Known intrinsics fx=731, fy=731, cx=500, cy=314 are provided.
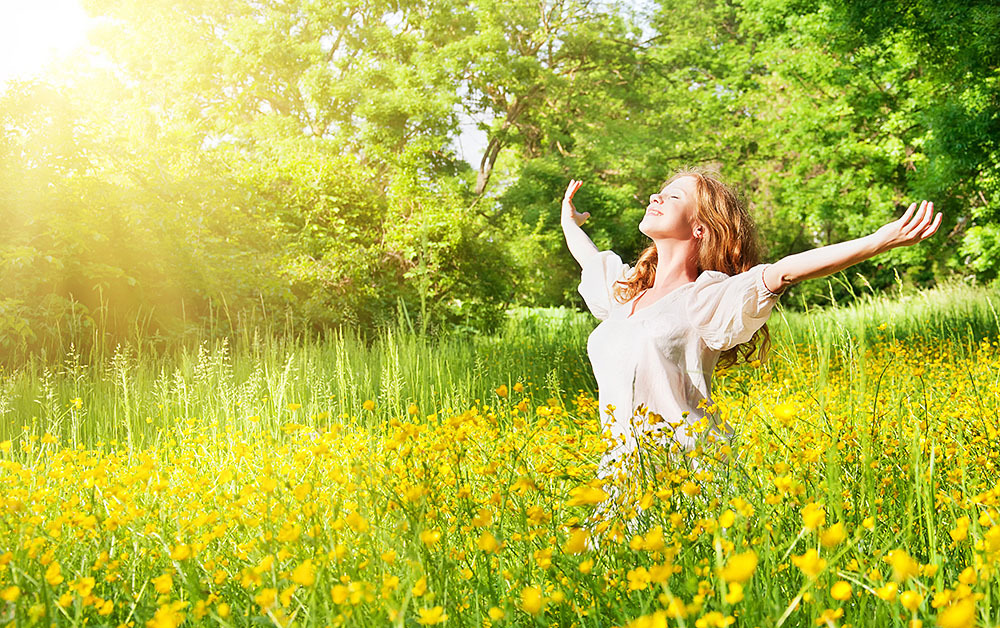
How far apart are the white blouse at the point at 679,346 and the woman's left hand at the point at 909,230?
0.36 m

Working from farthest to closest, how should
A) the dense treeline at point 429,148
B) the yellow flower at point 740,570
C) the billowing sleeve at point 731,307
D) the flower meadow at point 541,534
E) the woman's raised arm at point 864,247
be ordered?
the dense treeline at point 429,148 → the billowing sleeve at point 731,307 → the woman's raised arm at point 864,247 → the flower meadow at point 541,534 → the yellow flower at point 740,570

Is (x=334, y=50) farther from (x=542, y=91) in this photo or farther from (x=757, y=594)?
(x=757, y=594)

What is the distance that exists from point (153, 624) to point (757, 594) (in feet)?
3.10

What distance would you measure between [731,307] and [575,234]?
1.11 meters

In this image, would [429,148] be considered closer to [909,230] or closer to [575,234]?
[575,234]

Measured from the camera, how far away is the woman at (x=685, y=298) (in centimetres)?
198

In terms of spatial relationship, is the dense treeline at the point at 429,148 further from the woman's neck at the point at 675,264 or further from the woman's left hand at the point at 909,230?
the woman's left hand at the point at 909,230

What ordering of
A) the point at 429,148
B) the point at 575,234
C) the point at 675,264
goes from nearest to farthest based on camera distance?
the point at 675,264 → the point at 575,234 → the point at 429,148

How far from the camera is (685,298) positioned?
2.37m

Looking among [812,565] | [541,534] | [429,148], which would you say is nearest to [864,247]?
[541,534]

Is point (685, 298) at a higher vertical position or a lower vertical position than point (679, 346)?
higher

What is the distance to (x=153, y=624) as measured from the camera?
937 millimetres

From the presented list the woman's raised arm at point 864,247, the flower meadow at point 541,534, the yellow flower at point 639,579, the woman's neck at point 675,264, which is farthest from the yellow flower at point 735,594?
the woman's neck at point 675,264

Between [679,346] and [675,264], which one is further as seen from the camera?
[675,264]
